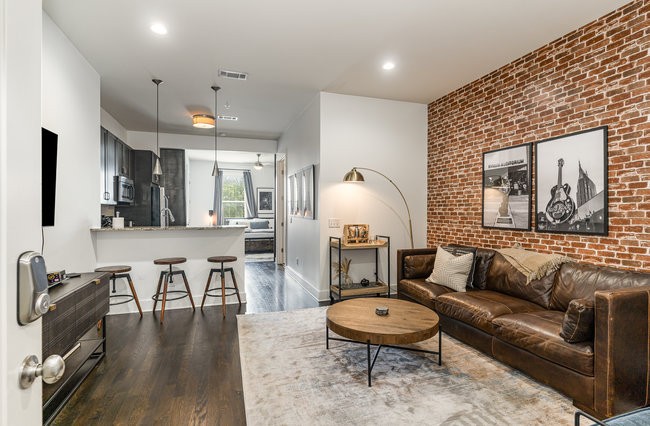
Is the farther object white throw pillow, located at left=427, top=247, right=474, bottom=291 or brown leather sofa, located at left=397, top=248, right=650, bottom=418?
white throw pillow, located at left=427, top=247, right=474, bottom=291

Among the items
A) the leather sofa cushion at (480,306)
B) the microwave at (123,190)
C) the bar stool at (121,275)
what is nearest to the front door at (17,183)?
the leather sofa cushion at (480,306)

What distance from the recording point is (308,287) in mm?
5316

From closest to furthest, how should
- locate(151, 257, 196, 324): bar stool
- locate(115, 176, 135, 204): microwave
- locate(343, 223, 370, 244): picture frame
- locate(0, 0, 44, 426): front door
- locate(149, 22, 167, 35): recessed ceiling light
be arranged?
locate(0, 0, 44, 426): front door → locate(149, 22, 167, 35): recessed ceiling light → locate(151, 257, 196, 324): bar stool → locate(343, 223, 370, 244): picture frame → locate(115, 176, 135, 204): microwave

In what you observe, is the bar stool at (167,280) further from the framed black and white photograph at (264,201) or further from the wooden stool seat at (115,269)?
the framed black and white photograph at (264,201)

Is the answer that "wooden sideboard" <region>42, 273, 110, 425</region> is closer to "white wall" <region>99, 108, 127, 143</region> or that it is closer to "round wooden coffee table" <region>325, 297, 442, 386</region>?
"round wooden coffee table" <region>325, 297, 442, 386</region>

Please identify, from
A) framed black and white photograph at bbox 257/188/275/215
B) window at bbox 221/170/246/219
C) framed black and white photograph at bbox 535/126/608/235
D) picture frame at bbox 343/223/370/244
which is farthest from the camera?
framed black and white photograph at bbox 257/188/275/215

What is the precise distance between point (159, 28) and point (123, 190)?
294cm

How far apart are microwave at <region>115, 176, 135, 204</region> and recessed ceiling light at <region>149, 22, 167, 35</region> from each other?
8.78 feet

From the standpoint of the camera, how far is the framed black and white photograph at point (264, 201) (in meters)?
10.8

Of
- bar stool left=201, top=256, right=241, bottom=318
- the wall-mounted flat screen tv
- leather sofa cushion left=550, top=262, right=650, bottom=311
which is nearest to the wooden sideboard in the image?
the wall-mounted flat screen tv

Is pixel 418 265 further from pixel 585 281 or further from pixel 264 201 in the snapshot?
pixel 264 201

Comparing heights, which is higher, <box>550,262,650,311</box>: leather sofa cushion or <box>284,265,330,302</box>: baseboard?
<box>550,262,650,311</box>: leather sofa cushion

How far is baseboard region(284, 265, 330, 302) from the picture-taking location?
4.80 metres

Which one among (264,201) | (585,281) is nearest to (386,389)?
(585,281)
